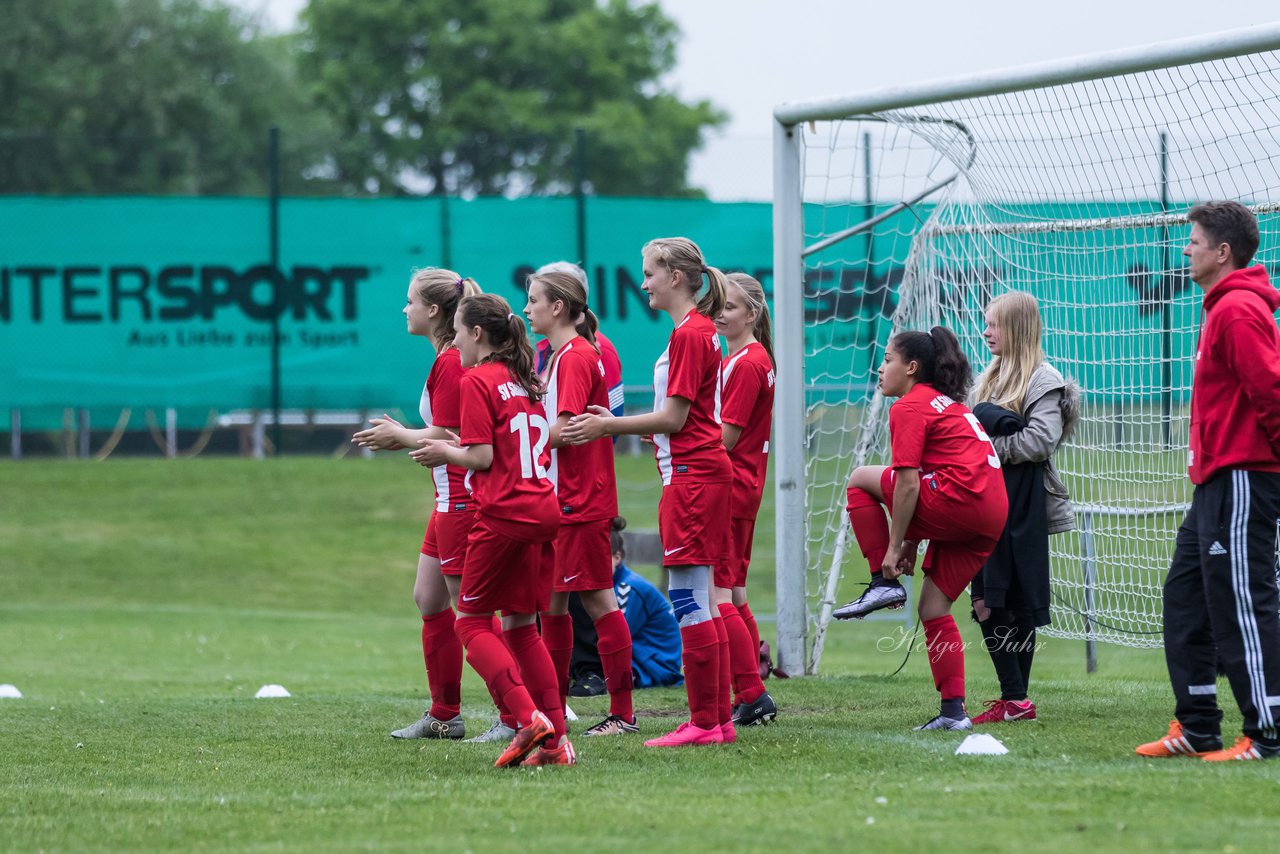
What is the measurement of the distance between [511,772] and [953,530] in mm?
1990

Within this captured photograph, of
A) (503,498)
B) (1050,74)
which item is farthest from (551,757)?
(1050,74)

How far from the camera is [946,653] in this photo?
6.18 meters

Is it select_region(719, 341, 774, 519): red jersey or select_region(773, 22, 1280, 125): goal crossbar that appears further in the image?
select_region(719, 341, 774, 519): red jersey

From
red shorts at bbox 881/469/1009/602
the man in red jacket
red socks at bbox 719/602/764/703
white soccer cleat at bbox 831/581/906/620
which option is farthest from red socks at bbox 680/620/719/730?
the man in red jacket

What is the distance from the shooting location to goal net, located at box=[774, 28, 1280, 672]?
7.49 meters

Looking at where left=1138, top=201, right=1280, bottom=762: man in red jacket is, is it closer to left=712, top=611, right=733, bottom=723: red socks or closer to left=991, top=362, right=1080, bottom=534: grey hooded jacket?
left=991, top=362, right=1080, bottom=534: grey hooded jacket

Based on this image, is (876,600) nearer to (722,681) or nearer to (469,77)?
(722,681)

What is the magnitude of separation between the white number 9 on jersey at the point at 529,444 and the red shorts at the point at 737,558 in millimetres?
1099

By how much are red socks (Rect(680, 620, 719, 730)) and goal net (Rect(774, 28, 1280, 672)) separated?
87.9 inches

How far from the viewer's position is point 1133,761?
5.40m

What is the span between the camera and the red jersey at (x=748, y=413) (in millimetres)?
6441

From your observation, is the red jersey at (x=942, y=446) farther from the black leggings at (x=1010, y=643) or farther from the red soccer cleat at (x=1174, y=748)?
the red soccer cleat at (x=1174, y=748)

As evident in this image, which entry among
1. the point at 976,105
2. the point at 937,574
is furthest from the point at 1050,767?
the point at 976,105

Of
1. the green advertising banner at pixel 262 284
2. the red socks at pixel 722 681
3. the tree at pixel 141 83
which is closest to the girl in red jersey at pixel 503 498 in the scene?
the red socks at pixel 722 681
